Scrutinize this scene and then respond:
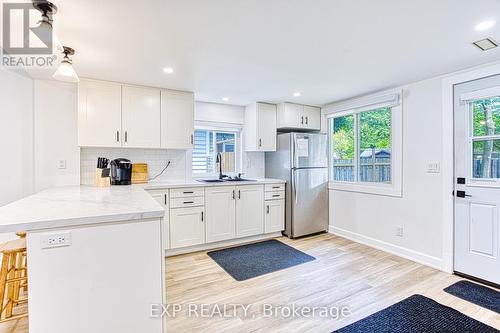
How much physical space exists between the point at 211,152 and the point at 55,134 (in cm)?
206

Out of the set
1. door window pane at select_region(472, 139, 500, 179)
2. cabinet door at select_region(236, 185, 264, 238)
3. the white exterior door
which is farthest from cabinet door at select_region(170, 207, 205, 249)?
door window pane at select_region(472, 139, 500, 179)

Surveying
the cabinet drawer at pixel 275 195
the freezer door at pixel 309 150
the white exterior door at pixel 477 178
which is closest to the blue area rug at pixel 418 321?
the white exterior door at pixel 477 178

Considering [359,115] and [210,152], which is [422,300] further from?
[210,152]

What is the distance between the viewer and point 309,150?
→ 4.02m

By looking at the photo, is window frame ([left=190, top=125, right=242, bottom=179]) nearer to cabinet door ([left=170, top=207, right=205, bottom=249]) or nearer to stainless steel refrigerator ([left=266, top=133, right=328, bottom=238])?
stainless steel refrigerator ([left=266, top=133, right=328, bottom=238])

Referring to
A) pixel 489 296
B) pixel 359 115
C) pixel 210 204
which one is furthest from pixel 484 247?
pixel 210 204

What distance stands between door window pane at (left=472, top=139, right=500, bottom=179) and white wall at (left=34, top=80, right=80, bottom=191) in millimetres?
4506

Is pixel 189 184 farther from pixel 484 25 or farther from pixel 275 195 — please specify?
pixel 484 25

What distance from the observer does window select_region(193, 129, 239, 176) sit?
4020 millimetres

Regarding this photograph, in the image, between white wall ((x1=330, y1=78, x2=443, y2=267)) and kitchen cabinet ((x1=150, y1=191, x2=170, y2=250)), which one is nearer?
white wall ((x1=330, y1=78, x2=443, y2=267))

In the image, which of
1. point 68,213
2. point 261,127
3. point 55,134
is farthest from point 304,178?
point 55,134

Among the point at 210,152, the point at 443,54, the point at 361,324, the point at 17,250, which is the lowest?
the point at 361,324

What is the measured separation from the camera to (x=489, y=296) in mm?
2271

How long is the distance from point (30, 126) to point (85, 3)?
2114mm
